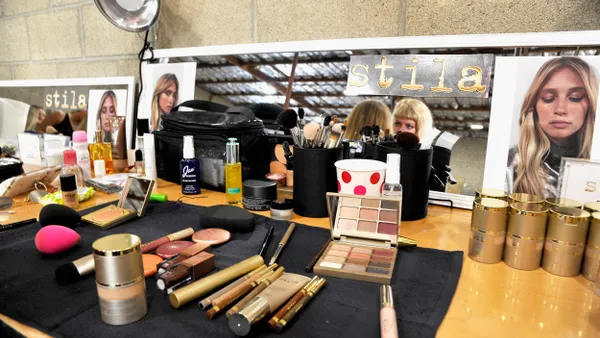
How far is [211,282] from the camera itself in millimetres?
542

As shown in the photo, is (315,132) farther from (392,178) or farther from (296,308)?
(296,308)

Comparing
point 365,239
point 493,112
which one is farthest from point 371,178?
point 493,112

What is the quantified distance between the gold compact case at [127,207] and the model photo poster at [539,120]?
2.49 feet

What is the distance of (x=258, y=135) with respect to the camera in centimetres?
104

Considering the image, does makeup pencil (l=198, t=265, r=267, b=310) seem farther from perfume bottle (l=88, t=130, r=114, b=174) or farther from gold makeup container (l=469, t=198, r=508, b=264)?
perfume bottle (l=88, t=130, r=114, b=174)

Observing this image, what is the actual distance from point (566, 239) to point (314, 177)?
1.48 feet

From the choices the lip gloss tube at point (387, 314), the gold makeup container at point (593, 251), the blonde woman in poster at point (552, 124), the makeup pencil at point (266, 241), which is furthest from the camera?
the blonde woman in poster at point (552, 124)

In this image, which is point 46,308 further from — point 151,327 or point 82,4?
point 82,4

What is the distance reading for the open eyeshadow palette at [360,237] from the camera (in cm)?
60

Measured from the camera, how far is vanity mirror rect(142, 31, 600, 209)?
0.85 meters

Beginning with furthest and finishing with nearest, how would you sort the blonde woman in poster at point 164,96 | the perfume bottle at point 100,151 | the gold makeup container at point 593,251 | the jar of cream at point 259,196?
the blonde woman in poster at point 164,96 → the perfume bottle at point 100,151 → the jar of cream at point 259,196 → the gold makeup container at point 593,251

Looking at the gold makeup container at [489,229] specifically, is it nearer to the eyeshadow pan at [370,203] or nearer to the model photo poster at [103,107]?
the eyeshadow pan at [370,203]

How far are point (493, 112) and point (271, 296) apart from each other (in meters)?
0.65

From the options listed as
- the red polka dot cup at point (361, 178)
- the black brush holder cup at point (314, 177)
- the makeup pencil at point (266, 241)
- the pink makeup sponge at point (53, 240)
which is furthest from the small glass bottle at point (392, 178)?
the pink makeup sponge at point (53, 240)
